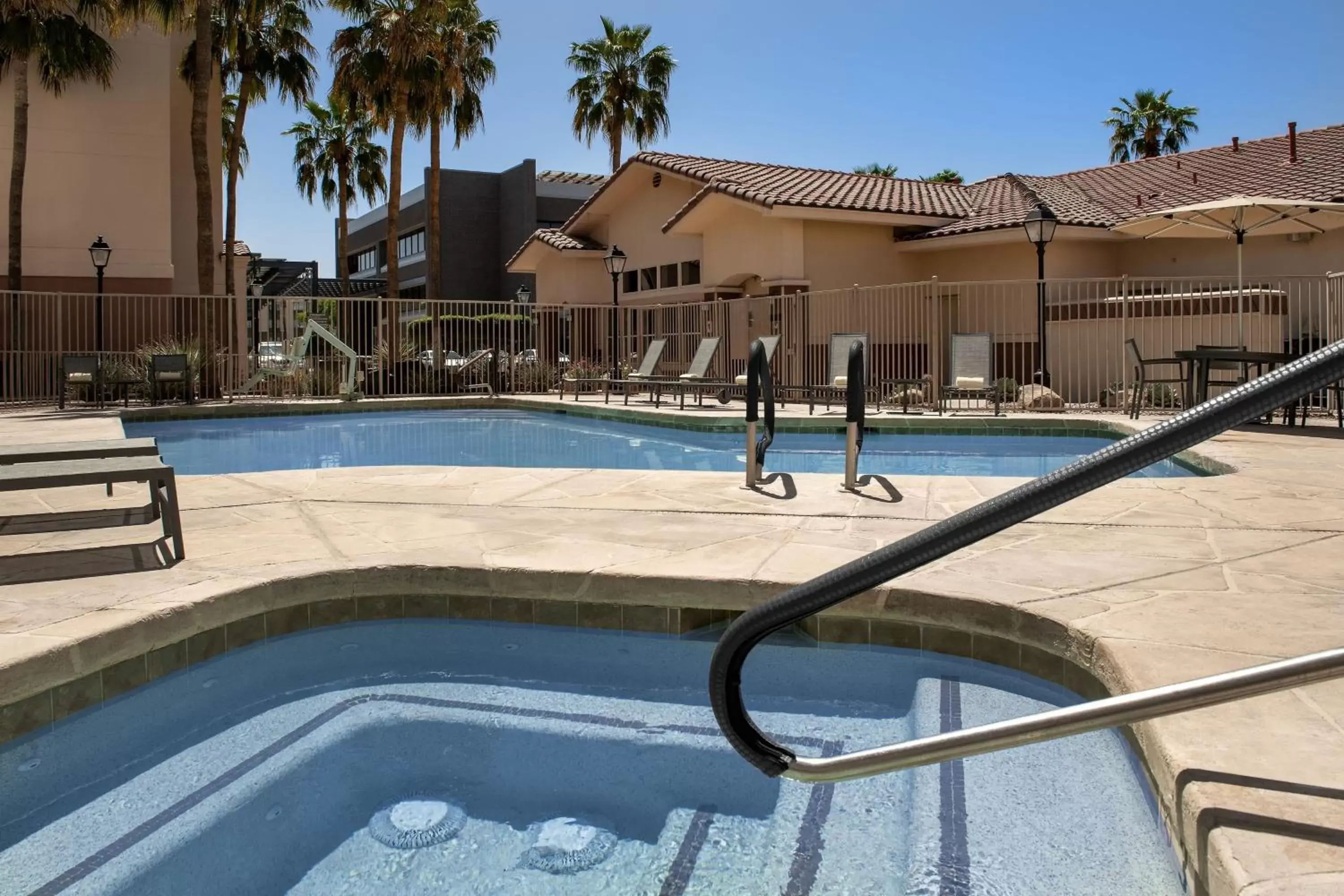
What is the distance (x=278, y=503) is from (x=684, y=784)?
4197 mm

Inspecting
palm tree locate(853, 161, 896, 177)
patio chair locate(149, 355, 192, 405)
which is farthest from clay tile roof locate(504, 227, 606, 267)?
palm tree locate(853, 161, 896, 177)

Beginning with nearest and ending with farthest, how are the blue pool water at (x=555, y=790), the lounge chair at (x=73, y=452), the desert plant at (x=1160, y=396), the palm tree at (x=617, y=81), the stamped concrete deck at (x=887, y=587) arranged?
1. the stamped concrete deck at (x=887, y=587)
2. the blue pool water at (x=555, y=790)
3. the lounge chair at (x=73, y=452)
4. the desert plant at (x=1160, y=396)
5. the palm tree at (x=617, y=81)

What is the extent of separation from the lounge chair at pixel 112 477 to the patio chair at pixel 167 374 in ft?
39.7

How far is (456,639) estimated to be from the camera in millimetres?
4176

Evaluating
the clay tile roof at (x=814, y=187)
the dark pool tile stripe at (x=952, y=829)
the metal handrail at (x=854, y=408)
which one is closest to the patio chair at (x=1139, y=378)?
the metal handrail at (x=854, y=408)

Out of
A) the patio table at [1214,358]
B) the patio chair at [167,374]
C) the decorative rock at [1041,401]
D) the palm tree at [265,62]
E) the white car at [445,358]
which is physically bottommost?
the decorative rock at [1041,401]

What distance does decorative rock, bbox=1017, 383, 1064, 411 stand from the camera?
13.8 m

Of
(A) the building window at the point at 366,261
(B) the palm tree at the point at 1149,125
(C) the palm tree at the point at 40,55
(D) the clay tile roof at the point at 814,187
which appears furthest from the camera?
(A) the building window at the point at 366,261

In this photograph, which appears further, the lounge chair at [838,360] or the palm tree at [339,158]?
the palm tree at [339,158]

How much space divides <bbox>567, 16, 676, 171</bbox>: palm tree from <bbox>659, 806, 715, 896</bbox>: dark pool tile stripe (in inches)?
1300

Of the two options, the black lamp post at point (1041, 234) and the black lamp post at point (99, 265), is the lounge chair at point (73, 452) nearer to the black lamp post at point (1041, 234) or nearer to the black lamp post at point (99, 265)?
the black lamp post at point (1041, 234)

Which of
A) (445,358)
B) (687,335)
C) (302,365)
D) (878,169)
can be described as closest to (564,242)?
(445,358)

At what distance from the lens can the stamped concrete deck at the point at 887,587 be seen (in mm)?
2133

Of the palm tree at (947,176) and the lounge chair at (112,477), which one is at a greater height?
the palm tree at (947,176)
